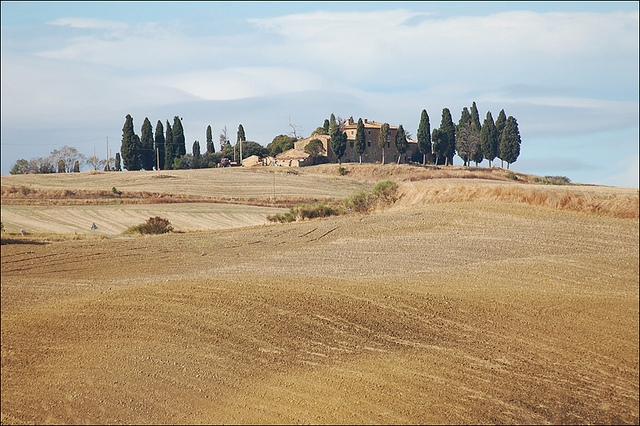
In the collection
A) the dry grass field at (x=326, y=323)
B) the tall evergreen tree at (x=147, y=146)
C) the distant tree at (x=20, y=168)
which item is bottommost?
the dry grass field at (x=326, y=323)

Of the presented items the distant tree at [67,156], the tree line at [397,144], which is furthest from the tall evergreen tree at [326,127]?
the distant tree at [67,156]

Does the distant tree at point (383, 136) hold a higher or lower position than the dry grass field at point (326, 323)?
higher

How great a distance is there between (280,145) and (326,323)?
43547mm

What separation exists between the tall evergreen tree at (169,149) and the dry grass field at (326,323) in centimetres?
2253

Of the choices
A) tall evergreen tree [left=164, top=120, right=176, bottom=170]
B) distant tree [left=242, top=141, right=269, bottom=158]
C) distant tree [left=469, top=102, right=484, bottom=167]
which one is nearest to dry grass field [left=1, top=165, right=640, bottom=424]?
tall evergreen tree [left=164, top=120, right=176, bottom=170]

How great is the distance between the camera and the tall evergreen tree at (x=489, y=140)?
42969 mm

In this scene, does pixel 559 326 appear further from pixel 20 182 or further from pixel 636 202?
pixel 20 182

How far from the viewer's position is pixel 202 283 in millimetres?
10406

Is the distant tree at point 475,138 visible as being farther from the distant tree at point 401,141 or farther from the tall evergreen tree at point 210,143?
the tall evergreen tree at point 210,143

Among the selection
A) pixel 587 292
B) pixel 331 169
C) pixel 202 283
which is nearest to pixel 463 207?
pixel 587 292

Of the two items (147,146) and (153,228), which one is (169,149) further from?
(153,228)

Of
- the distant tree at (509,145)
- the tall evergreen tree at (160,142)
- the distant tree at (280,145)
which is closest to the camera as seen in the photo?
the tall evergreen tree at (160,142)

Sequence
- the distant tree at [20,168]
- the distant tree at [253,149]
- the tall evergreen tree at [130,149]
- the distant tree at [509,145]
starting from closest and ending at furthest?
the distant tree at [20,168] → the tall evergreen tree at [130,149] → the distant tree at [509,145] → the distant tree at [253,149]

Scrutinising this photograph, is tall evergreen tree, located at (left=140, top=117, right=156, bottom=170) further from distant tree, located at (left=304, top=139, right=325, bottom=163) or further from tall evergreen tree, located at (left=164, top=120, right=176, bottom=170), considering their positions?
distant tree, located at (left=304, top=139, right=325, bottom=163)
